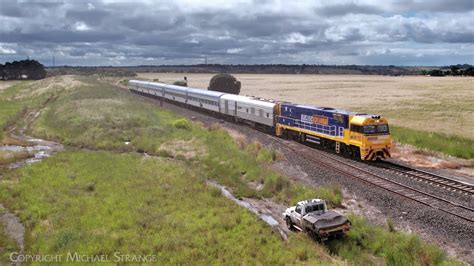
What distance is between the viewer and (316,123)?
1451 inches

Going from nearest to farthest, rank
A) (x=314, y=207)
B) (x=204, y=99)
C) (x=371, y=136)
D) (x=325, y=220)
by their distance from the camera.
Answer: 1. (x=325, y=220)
2. (x=314, y=207)
3. (x=371, y=136)
4. (x=204, y=99)

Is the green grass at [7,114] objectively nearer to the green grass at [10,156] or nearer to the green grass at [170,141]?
the green grass at [170,141]

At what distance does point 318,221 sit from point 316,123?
20.1 m

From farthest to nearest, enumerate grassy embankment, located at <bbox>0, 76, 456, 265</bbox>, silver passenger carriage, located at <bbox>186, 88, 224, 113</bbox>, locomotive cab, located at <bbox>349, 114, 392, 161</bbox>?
1. silver passenger carriage, located at <bbox>186, 88, 224, 113</bbox>
2. locomotive cab, located at <bbox>349, 114, 392, 161</bbox>
3. grassy embankment, located at <bbox>0, 76, 456, 265</bbox>

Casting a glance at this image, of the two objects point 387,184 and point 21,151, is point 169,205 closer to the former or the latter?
point 387,184

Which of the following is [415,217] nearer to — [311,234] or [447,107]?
[311,234]

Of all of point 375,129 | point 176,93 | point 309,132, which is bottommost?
point 309,132

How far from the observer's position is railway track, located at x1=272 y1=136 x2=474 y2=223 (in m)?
20.8

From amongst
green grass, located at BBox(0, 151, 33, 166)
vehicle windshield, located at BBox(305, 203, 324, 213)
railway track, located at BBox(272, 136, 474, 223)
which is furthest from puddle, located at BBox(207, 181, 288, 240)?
green grass, located at BBox(0, 151, 33, 166)

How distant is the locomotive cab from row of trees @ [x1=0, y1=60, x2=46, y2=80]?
615 feet

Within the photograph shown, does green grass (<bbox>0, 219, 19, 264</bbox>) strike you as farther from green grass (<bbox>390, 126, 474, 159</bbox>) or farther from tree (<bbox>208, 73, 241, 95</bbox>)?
tree (<bbox>208, 73, 241, 95</bbox>)

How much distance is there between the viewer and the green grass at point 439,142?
33.7 meters

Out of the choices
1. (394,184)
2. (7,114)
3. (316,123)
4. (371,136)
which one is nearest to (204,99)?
(316,123)

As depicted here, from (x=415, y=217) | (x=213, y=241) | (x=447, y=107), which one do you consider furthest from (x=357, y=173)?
(x=447, y=107)
